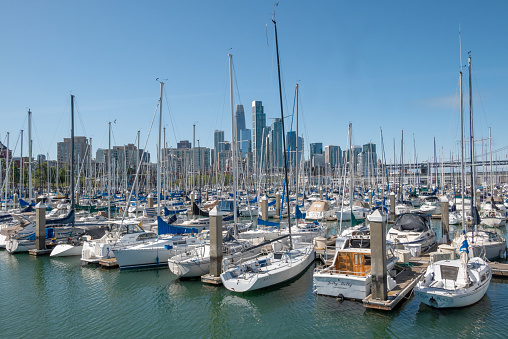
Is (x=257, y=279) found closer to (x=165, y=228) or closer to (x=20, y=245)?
(x=165, y=228)

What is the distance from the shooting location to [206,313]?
60.2 ft

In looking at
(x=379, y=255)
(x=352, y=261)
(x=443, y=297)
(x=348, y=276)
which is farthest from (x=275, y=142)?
(x=443, y=297)

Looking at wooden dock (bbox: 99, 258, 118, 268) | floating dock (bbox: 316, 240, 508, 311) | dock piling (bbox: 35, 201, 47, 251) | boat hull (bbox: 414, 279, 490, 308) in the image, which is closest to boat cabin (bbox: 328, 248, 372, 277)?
floating dock (bbox: 316, 240, 508, 311)

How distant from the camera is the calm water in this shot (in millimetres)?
16000

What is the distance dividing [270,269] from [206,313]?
4817 mm

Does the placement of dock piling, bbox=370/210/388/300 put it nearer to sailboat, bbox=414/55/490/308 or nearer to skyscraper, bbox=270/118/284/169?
sailboat, bbox=414/55/490/308

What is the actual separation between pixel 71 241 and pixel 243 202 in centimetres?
3396

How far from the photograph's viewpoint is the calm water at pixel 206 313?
16.0 metres

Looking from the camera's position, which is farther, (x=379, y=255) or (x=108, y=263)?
(x=108, y=263)

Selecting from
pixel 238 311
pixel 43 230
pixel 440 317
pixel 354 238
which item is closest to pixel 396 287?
pixel 440 317

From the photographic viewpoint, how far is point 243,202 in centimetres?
6253

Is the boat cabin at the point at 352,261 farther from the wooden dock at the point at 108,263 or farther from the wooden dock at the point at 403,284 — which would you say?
the wooden dock at the point at 108,263

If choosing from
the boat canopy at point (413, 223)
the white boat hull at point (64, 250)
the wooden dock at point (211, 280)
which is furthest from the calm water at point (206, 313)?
the boat canopy at point (413, 223)

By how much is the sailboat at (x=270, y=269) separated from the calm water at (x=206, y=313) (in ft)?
2.05
